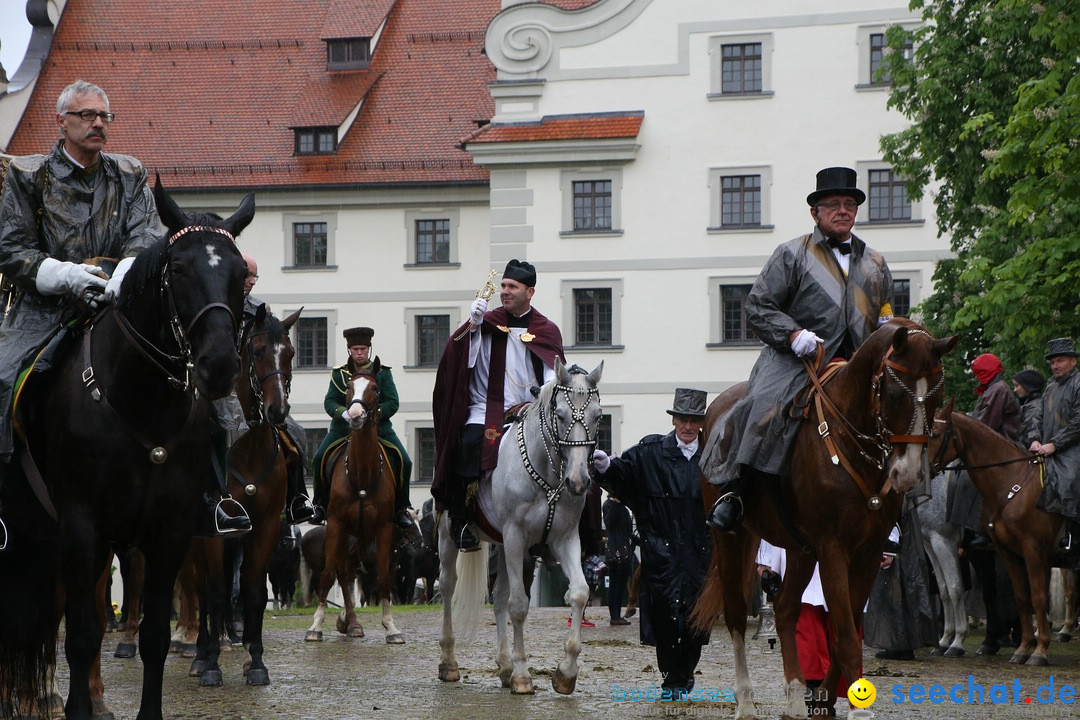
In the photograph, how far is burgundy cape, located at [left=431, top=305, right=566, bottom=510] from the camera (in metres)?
12.0

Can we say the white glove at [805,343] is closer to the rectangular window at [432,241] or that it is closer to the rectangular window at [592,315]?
the rectangular window at [592,315]

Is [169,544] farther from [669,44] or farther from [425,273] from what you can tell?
[425,273]

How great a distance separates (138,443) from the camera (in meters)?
7.24

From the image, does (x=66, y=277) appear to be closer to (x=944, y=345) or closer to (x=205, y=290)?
(x=205, y=290)

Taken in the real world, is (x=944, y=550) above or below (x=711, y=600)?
below

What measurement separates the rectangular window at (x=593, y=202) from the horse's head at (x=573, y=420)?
33338 mm

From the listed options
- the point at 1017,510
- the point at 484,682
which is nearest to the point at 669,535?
the point at 484,682

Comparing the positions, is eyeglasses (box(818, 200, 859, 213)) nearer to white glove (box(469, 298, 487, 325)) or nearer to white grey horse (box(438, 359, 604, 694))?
white grey horse (box(438, 359, 604, 694))

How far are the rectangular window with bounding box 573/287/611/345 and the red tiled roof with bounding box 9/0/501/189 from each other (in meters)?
6.31

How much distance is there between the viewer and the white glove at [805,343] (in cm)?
880

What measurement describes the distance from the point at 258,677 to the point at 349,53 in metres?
43.7

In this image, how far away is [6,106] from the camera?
51844mm

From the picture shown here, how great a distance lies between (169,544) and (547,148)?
3705cm

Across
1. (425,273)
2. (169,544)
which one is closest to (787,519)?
(169,544)
